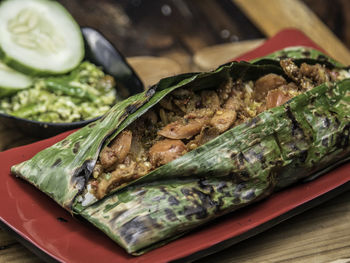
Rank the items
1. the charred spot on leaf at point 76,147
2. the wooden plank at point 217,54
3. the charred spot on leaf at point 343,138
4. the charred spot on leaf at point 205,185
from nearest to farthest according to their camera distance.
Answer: the charred spot on leaf at point 205,185 → the charred spot on leaf at point 76,147 → the charred spot on leaf at point 343,138 → the wooden plank at point 217,54

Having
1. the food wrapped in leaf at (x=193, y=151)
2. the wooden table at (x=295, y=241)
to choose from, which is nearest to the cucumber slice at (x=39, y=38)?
the wooden table at (x=295, y=241)

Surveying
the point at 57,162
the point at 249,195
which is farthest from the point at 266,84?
the point at 57,162

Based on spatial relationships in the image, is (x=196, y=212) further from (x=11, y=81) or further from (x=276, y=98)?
(x=11, y=81)

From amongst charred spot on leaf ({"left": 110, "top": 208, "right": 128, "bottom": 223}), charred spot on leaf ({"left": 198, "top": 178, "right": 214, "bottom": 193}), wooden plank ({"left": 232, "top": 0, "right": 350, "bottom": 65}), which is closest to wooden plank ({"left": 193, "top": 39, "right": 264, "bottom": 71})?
wooden plank ({"left": 232, "top": 0, "right": 350, "bottom": 65})

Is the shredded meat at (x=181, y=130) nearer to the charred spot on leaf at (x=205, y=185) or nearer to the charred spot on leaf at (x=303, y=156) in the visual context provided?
the charred spot on leaf at (x=205, y=185)

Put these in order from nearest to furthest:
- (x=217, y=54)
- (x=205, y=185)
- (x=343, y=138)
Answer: (x=205, y=185)
(x=343, y=138)
(x=217, y=54)

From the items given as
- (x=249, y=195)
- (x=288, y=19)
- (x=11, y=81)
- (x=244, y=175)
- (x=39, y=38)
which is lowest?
(x=249, y=195)
